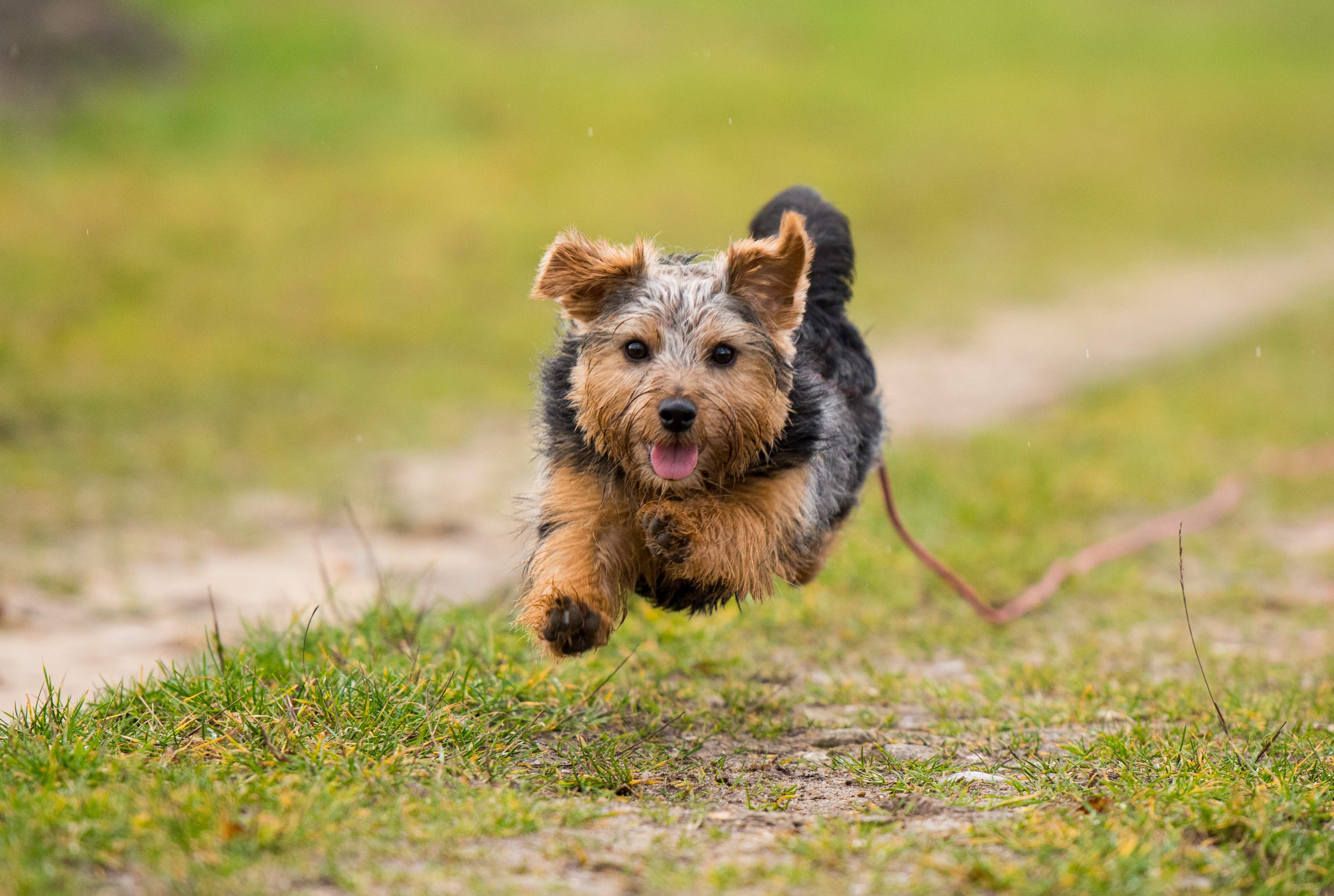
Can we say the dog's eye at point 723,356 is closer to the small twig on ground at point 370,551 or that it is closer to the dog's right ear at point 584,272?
the dog's right ear at point 584,272

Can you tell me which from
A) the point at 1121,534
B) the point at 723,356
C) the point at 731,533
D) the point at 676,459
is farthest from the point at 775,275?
the point at 1121,534

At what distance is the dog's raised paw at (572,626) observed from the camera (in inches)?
155

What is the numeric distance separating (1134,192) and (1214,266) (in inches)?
163

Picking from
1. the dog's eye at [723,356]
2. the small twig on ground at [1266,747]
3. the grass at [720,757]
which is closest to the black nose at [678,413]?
the dog's eye at [723,356]

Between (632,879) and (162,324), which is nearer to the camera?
(632,879)

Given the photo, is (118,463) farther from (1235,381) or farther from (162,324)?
(1235,381)

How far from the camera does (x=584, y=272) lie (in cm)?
434

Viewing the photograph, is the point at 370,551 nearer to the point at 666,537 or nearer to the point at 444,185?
the point at 666,537

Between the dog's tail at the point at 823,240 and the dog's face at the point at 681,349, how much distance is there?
79 centimetres

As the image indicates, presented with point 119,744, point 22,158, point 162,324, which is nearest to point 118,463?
point 162,324

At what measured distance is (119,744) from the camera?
12.6ft

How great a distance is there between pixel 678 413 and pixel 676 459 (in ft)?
0.58

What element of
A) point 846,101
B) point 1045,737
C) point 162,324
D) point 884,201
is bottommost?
point 1045,737

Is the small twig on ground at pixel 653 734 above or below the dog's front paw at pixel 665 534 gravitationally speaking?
below
